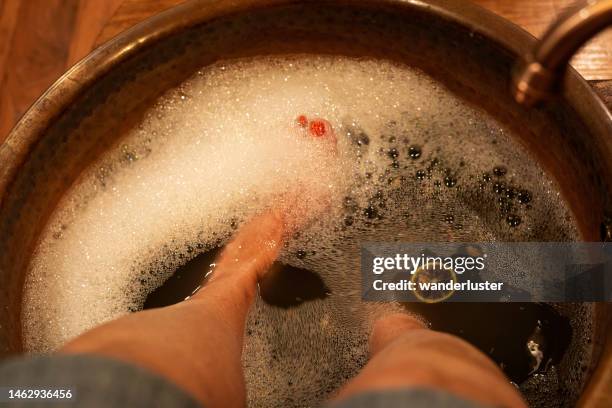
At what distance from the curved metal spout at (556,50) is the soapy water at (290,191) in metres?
0.34

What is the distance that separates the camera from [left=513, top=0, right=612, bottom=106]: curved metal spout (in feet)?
1.09

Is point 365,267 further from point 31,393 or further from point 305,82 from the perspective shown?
point 31,393

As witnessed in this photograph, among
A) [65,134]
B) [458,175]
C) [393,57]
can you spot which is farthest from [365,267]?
[65,134]

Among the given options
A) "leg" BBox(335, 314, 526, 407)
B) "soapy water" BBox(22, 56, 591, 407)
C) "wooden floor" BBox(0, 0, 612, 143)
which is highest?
"wooden floor" BBox(0, 0, 612, 143)

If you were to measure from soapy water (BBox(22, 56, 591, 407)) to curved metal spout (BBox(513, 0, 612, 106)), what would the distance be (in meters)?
0.34

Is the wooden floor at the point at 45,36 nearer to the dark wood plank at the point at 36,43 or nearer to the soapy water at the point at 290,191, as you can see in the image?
the dark wood plank at the point at 36,43

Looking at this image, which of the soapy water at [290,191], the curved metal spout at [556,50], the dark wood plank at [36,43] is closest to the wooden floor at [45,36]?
the dark wood plank at [36,43]

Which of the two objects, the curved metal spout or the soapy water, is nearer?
the curved metal spout

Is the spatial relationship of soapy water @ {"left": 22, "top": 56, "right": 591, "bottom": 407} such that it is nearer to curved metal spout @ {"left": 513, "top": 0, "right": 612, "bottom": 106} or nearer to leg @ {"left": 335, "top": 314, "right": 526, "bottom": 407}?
leg @ {"left": 335, "top": 314, "right": 526, "bottom": 407}

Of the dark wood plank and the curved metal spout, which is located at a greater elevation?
the dark wood plank

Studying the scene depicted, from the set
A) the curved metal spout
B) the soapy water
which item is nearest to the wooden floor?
the soapy water

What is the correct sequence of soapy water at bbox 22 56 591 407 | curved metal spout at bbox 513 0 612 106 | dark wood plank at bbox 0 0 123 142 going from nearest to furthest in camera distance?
1. curved metal spout at bbox 513 0 612 106
2. soapy water at bbox 22 56 591 407
3. dark wood plank at bbox 0 0 123 142

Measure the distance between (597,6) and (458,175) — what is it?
1.48ft

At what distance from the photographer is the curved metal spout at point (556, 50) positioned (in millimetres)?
333
